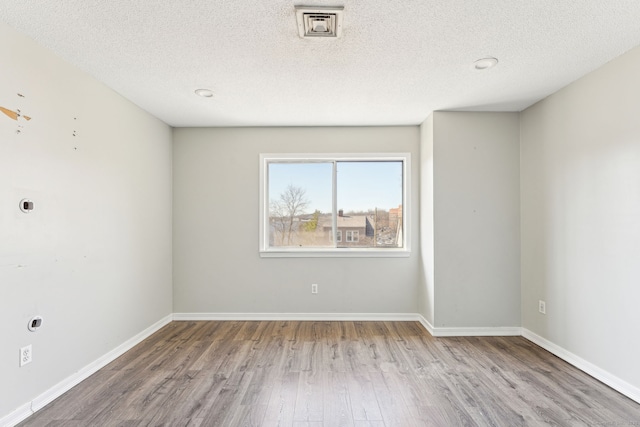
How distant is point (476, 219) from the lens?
3.62 meters

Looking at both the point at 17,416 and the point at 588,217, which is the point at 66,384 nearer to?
the point at 17,416

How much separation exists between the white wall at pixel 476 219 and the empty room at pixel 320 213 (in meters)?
0.02

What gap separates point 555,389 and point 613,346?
53cm

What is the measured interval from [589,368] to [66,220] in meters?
4.12

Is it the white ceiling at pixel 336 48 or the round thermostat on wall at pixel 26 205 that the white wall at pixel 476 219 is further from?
the round thermostat on wall at pixel 26 205

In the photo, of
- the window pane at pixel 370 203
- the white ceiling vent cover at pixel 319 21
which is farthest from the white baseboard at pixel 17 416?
the window pane at pixel 370 203

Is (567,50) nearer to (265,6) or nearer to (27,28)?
(265,6)

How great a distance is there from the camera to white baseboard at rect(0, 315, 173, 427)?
2.03 meters

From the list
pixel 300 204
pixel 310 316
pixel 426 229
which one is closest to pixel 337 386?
pixel 310 316

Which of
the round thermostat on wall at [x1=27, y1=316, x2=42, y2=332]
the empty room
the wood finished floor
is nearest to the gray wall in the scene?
the empty room

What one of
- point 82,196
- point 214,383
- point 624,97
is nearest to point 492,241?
point 624,97

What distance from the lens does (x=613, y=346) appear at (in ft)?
8.09

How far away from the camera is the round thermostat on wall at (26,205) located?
209 centimetres

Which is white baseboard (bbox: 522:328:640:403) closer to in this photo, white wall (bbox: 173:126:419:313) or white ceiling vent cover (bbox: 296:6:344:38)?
white wall (bbox: 173:126:419:313)
